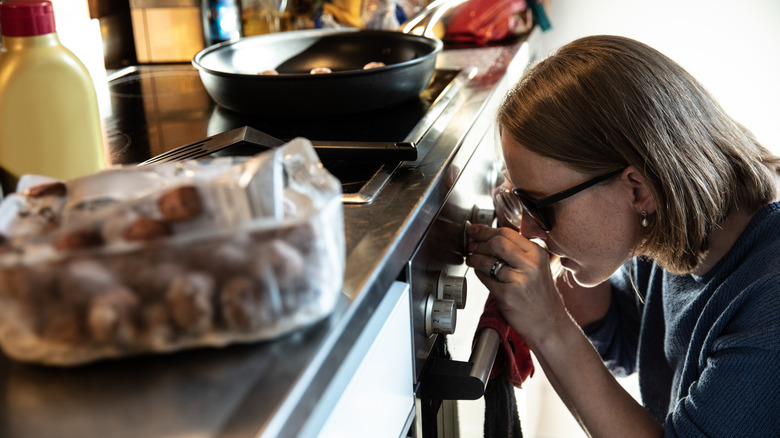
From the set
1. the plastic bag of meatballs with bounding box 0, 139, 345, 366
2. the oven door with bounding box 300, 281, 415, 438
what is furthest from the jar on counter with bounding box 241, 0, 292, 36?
the plastic bag of meatballs with bounding box 0, 139, 345, 366

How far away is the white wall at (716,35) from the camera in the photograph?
2.28 metres

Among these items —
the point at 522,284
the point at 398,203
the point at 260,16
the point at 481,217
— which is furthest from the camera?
the point at 260,16

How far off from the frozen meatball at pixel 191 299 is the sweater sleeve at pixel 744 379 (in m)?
0.67

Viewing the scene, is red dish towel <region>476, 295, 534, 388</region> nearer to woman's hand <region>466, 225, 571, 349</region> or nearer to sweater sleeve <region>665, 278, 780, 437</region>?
woman's hand <region>466, 225, 571, 349</region>

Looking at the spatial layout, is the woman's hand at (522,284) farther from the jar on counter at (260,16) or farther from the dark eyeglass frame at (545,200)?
the jar on counter at (260,16)

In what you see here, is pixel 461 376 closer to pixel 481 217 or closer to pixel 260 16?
pixel 481 217

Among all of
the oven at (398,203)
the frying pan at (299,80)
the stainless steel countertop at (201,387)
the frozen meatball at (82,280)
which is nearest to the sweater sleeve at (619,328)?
the oven at (398,203)

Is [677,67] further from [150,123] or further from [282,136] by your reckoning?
[150,123]

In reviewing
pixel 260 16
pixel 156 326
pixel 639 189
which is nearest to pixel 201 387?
pixel 156 326

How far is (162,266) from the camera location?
443mm

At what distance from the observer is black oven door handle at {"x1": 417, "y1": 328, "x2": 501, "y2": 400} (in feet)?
2.70

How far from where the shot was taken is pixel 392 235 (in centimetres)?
65

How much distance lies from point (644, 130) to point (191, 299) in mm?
642

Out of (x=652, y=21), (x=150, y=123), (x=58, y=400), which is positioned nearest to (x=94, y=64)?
(x=150, y=123)
